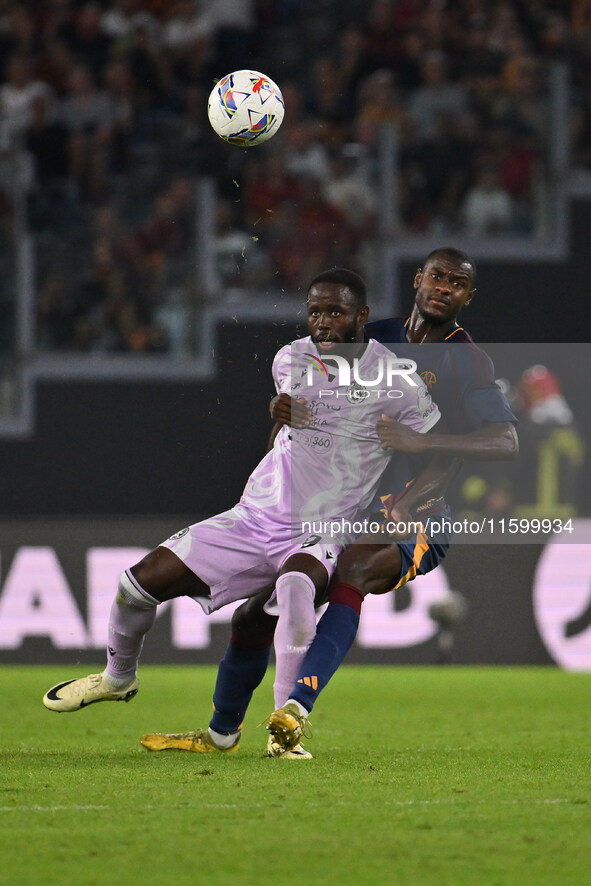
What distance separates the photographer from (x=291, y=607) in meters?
5.23

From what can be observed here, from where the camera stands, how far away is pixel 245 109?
21.3 feet

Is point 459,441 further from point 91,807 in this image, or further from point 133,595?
point 91,807

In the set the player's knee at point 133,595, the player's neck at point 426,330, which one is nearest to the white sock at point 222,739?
the player's knee at point 133,595

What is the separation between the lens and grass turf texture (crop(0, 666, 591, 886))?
137 inches

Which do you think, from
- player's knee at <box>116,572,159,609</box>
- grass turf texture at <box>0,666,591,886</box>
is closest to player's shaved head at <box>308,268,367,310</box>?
player's knee at <box>116,572,159,609</box>

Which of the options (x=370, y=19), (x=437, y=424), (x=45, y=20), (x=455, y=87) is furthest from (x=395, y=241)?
(x=437, y=424)

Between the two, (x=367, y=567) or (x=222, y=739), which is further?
(x=222, y=739)

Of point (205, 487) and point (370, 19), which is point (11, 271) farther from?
point (370, 19)

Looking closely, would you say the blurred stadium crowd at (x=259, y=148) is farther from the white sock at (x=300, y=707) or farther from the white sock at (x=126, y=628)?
the white sock at (x=300, y=707)

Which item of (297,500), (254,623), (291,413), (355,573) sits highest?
(291,413)

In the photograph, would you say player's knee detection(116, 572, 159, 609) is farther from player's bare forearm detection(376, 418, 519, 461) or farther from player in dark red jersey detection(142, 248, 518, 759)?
player's bare forearm detection(376, 418, 519, 461)

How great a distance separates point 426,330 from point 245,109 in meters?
1.44

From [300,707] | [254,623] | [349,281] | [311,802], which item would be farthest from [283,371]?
[311,802]

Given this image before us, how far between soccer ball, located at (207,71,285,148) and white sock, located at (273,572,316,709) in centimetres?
227
